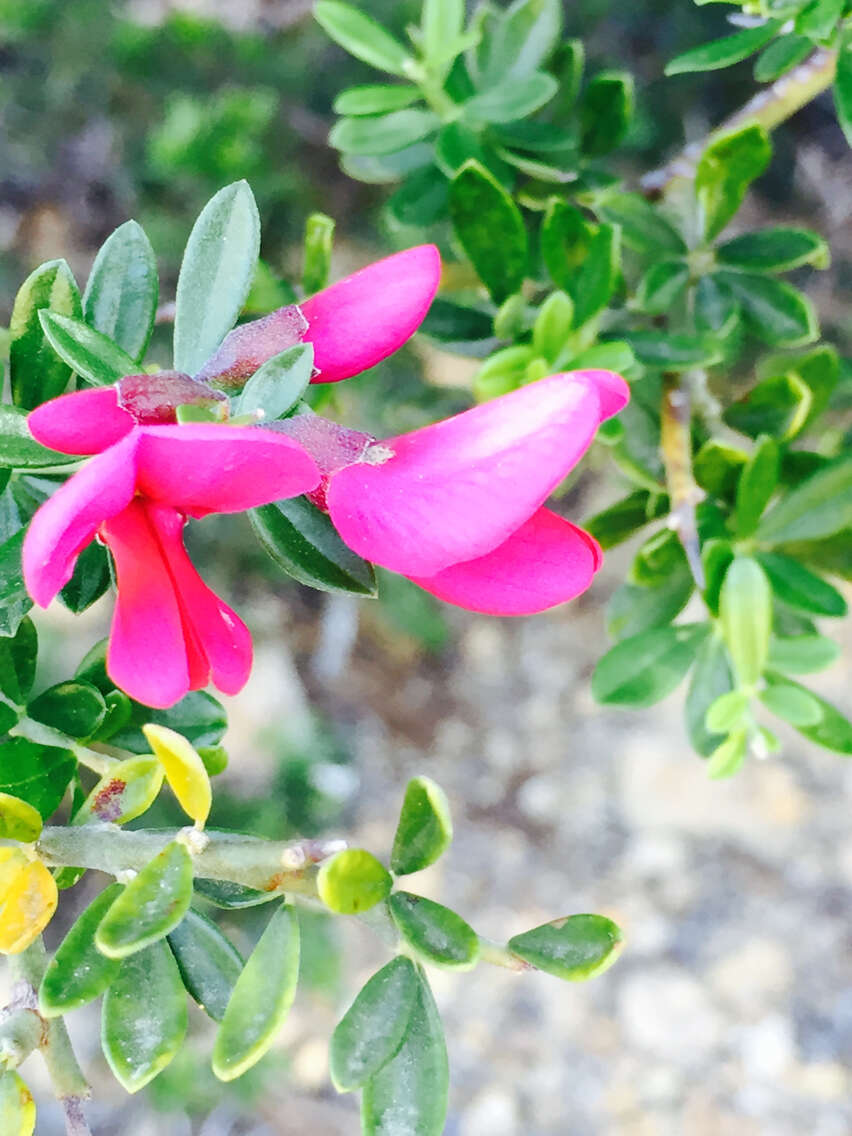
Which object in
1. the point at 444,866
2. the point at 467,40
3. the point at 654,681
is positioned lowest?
the point at 444,866

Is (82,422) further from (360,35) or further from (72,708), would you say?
Result: (360,35)

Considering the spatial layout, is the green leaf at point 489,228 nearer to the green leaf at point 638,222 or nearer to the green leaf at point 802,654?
the green leaf at point 638,222

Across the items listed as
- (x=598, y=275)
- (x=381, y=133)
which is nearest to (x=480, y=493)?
(x=598, y=275)

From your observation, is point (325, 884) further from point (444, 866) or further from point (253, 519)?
point (444, 866)

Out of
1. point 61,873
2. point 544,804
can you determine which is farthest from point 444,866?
point 61,873

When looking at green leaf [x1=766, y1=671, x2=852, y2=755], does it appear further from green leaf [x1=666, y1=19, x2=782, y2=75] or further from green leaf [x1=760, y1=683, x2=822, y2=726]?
green leaf [x1=666, y1=19, x2=782, y2=75]

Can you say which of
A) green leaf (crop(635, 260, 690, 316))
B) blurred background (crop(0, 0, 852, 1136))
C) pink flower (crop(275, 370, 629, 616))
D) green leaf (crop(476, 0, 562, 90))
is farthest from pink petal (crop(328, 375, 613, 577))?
blurred background (crop(0, 0, 852, 1136))
